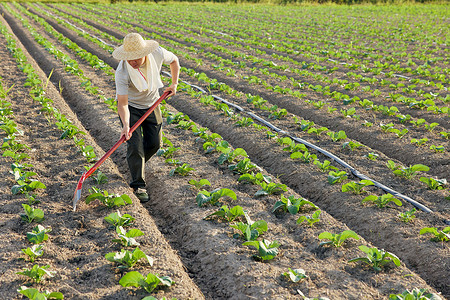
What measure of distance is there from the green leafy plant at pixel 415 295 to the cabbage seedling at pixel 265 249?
1050 millimetres

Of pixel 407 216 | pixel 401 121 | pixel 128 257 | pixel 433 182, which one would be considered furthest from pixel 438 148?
pixel 128 257

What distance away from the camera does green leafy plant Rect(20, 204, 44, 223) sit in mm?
4457

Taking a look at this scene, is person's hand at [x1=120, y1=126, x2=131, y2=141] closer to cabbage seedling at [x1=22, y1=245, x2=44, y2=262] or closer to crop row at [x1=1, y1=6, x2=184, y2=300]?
crop row at [x1=1, y1=6, x2=184, y2=300]

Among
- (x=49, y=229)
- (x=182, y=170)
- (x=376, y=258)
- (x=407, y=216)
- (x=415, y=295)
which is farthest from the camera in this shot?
(x=182, y=170)

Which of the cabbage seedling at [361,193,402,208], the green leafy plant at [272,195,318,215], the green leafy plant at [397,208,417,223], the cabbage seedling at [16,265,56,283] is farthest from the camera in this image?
the cabbage seedling at [361,193,402,208]

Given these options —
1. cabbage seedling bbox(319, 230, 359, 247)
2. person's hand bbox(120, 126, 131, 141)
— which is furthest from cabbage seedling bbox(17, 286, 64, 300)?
cabbage seedling bbox(319, 230, 359, 247)

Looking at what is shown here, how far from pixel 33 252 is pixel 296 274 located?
2.34 meters

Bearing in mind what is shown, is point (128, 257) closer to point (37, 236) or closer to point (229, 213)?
point (37, 236)

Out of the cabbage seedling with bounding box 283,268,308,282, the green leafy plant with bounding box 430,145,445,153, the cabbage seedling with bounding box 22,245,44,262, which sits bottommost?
the cabbage seedling with bounding box 22,245,44,262

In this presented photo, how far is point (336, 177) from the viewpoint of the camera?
17.9 ft

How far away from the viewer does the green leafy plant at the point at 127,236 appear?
405 cm

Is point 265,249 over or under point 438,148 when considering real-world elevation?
under

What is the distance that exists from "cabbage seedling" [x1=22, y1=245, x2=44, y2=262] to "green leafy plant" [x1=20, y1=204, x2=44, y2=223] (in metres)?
0.62

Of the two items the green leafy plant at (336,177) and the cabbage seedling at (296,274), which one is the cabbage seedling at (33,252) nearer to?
the cabbage seedling at (296,274)
